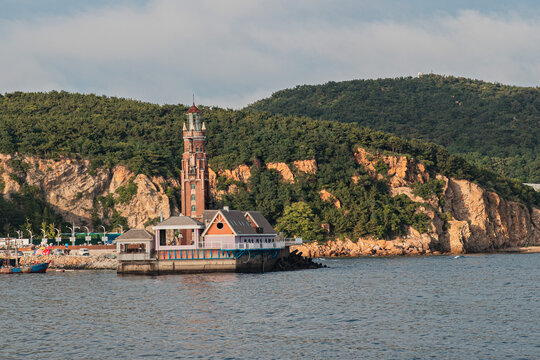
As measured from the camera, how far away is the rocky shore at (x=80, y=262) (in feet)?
420

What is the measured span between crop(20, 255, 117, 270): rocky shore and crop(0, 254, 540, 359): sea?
2741 centimetres

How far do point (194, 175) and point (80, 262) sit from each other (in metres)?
23.9

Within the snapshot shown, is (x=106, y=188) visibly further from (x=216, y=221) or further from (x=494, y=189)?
(x=494, y=189)

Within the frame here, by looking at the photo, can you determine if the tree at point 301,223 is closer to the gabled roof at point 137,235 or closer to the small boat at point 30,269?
the small boat at point 30,269

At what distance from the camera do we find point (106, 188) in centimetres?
17000

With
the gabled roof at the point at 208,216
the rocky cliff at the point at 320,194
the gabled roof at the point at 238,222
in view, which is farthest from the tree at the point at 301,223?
the gabled roof at the point at 208,216

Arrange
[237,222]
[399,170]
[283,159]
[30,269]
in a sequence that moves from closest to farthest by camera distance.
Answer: [237,222]
[30,269]
[283,159]
[399,170]

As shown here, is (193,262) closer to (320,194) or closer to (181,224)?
(181,224)

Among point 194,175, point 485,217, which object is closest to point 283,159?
point 485,217

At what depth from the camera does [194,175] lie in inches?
4970

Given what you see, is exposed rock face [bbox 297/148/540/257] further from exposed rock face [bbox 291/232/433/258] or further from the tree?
the tree

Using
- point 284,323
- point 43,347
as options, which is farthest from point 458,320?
point 43,347

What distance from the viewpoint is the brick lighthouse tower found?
12475 centimetres

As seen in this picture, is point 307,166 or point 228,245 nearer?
point 228,245
